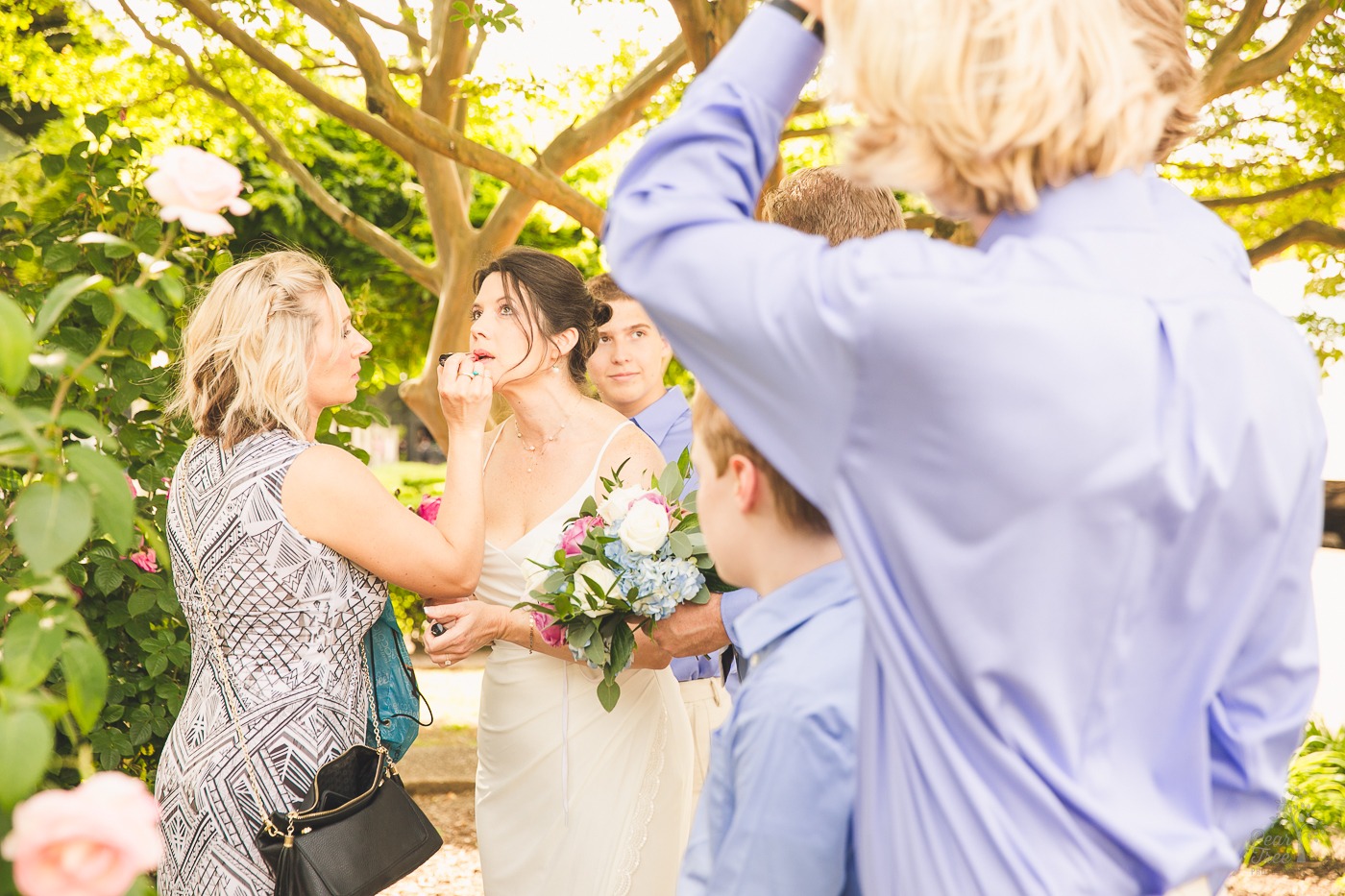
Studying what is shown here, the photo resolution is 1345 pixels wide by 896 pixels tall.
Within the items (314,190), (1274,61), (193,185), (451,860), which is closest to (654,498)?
(193,185)

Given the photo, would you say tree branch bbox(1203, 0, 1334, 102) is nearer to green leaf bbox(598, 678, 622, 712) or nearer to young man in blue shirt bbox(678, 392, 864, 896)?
green leaf bbox(598, 678, 622, 712)

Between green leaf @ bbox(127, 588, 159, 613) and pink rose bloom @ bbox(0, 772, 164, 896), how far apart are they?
3.11 m

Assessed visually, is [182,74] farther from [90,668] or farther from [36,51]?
[90,668]

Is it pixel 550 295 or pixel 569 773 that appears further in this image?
pixel 550 295

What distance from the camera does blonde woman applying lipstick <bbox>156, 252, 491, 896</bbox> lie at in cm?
255

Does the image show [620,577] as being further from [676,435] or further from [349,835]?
[676,435]

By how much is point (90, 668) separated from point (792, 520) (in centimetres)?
88

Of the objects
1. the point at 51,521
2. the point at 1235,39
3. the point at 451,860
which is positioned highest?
the point at 1235,39

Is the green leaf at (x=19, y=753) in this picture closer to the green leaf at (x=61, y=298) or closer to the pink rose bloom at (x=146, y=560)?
the green leaf at (x=61, y=298)

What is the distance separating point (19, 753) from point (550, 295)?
2.61 meters

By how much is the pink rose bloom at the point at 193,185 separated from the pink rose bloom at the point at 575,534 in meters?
1.62

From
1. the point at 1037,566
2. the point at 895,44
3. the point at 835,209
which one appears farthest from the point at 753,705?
the point at 835,209

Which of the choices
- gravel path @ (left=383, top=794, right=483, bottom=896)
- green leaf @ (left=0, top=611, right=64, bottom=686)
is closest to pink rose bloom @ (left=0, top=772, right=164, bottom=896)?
green leaf @ (left=0, top=611, right=64, bottom=686)

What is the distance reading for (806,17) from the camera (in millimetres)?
1253
